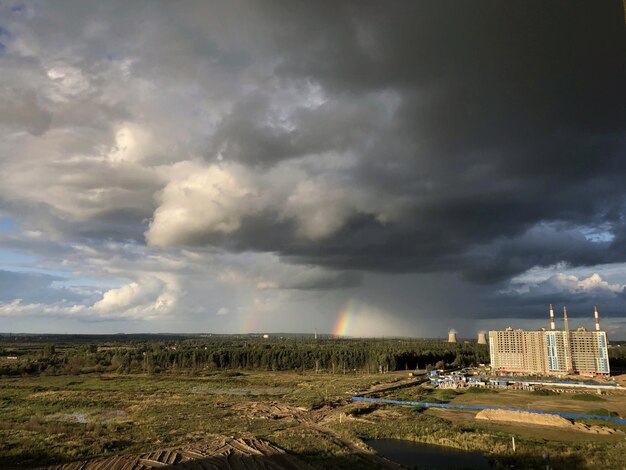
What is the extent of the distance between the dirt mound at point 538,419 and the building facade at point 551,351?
7921 cm

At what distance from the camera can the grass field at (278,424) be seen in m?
33.0

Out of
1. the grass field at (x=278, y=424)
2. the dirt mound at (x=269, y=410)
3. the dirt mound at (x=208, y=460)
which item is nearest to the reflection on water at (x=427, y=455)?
the grass field at (x=278, y=424)

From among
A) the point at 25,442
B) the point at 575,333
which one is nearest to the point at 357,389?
the point at 25,442

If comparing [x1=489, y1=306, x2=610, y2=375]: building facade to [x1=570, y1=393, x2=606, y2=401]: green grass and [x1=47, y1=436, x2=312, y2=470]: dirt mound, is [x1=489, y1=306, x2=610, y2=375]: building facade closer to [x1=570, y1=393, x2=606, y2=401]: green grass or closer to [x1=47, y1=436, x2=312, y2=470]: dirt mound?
[x1=570, y1=393, x2=606, y2=401]: green grass

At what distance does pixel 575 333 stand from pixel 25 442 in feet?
405

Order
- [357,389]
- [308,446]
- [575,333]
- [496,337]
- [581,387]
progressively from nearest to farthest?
[308,446], [357,389], [581,387], [575,333], [496,337]

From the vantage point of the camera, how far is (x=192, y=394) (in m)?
71.1

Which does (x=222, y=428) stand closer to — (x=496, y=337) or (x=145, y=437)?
(x=145, y=437)

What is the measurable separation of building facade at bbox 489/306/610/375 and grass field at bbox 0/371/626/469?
45549 millimetres

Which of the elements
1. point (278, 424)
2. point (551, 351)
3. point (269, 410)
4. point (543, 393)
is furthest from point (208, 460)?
point (551, 351)

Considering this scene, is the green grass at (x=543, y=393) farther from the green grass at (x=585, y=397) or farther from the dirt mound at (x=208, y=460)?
the dirt mound at (x=208, y=460)

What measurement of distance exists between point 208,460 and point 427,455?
57.6 ft

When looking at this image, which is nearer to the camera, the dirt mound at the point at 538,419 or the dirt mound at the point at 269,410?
the dirt mound at the point at 538,419

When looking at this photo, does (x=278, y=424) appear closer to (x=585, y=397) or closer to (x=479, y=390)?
(x=479, y=390)
